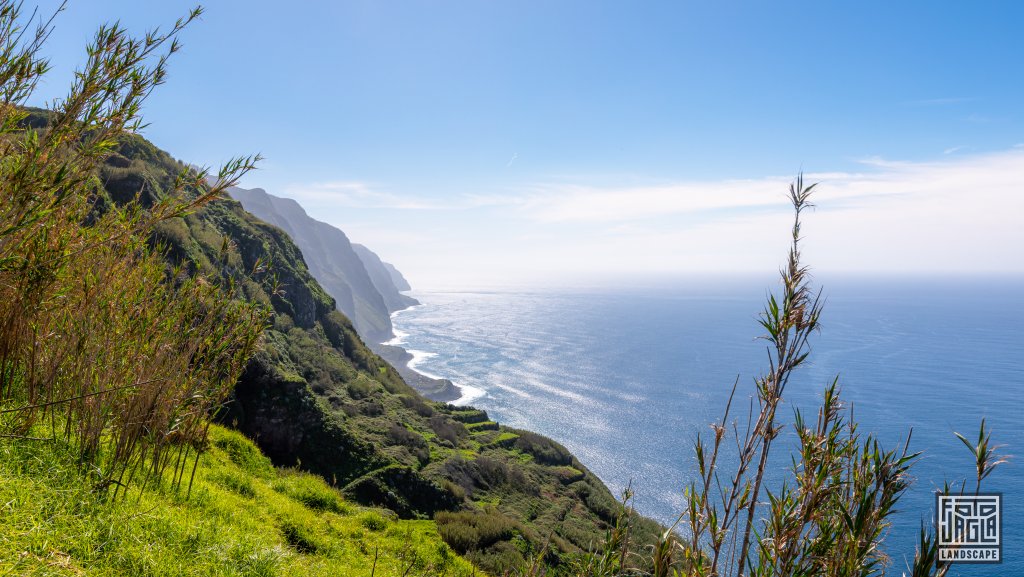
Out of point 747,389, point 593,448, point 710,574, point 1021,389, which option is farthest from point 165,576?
point 1021,389

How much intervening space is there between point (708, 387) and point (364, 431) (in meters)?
93.7

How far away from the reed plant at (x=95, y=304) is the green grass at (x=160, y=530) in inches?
13.5

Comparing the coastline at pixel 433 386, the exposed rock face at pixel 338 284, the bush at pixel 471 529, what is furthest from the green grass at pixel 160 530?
the exposed rock face at pixel 338 284

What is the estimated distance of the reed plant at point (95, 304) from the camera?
4.30m

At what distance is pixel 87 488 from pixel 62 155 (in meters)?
3.59

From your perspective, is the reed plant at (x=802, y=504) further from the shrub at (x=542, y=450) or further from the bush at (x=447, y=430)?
the shrub at (x=542, y=450)

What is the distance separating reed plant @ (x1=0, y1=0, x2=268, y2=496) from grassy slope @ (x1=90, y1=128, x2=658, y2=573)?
0.69m

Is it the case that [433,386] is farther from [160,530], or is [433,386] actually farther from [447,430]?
[160,530]

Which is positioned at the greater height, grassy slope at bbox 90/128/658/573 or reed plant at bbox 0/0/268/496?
reed plant at bbox 0/0/268/496

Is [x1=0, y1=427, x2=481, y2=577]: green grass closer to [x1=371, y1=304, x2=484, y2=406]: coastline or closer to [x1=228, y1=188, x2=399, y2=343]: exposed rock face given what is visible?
[x1=371, y1=304, x2=484, y2=406]: coastline

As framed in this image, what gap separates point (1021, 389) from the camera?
8612cm

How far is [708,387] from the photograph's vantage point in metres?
101

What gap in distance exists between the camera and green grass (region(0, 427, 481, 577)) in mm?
4094

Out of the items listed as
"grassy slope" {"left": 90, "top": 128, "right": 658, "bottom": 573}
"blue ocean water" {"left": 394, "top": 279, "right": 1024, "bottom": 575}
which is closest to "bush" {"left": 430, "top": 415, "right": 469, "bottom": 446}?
"grassy slope" {"left": 90, "top": 128, "right": 658, "bottom": 573}
